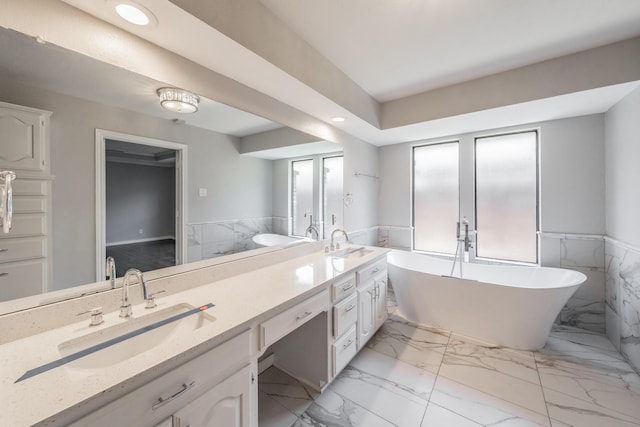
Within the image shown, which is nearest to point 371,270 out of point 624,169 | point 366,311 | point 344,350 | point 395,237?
point 366,311

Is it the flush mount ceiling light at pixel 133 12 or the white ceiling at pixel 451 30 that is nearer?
the flush mount ceiling light at pixel 133 12

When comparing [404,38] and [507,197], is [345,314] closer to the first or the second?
[404,38]

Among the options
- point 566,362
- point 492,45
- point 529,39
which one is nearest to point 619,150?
point 529,39

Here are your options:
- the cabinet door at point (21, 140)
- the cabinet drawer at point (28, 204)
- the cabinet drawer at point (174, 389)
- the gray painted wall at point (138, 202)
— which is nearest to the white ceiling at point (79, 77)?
the cabinet door at point (21, 140)

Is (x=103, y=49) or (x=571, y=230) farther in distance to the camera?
(x=571, y=230)

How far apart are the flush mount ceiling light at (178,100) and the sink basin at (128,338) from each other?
112 cm

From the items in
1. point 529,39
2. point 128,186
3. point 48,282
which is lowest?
point 48,282

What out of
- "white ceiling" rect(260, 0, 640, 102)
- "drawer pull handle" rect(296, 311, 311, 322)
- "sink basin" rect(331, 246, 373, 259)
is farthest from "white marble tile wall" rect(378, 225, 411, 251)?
"drawer pull handle" rect(296, 311, 311, 322)

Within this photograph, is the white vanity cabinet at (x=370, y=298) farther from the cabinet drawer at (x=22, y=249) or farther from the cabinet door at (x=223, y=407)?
the cabinet drawer at (x=22, y=249)

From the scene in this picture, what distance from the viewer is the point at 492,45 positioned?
1.92 meters

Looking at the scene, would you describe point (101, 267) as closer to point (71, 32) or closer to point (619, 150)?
point (71, 32)

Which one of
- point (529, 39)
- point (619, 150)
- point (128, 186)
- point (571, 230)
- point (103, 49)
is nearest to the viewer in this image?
point (103, 49)

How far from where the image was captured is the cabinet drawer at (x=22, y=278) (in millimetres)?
974

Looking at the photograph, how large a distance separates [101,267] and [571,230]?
4085 millimetres
